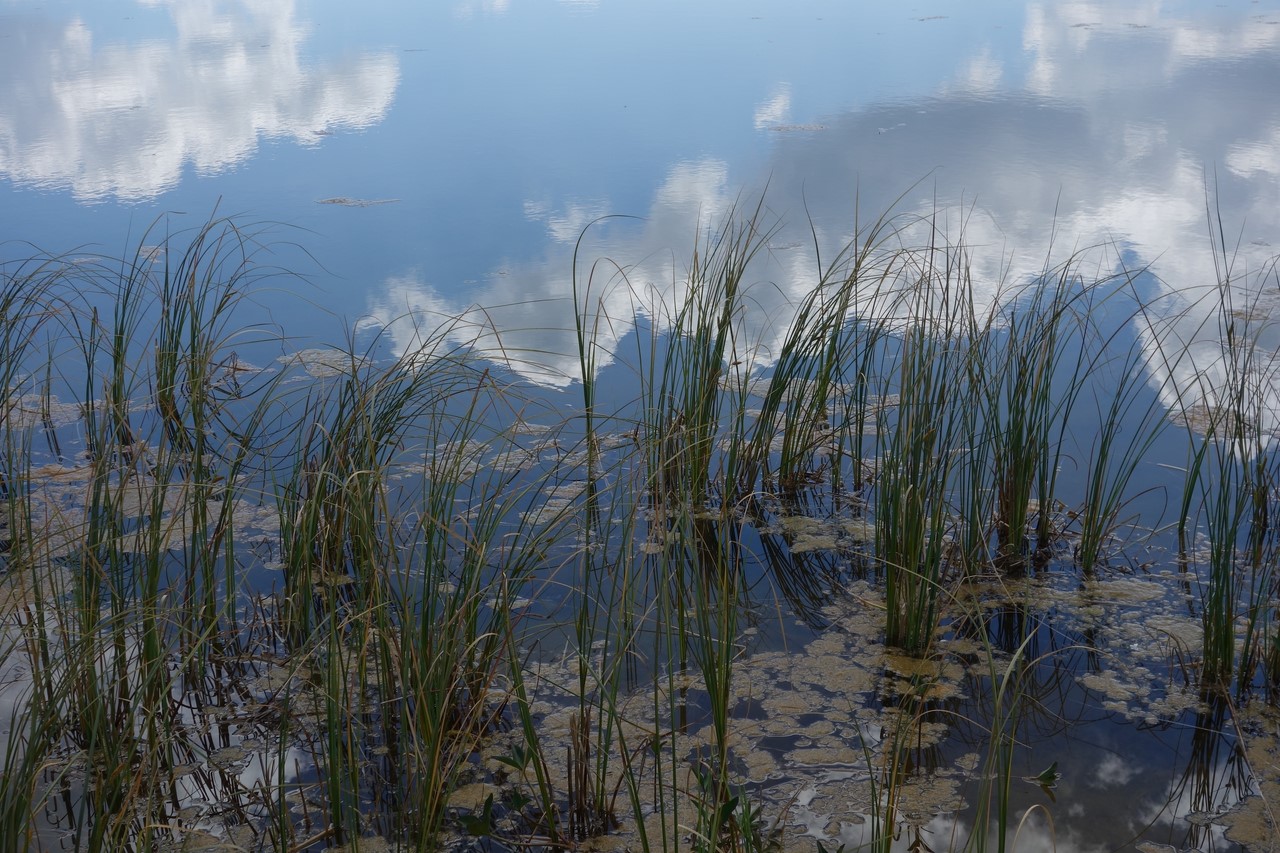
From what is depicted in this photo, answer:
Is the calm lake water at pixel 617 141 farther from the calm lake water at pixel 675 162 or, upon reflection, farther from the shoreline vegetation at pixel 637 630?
the shoreline vegetation at pixel 637 630

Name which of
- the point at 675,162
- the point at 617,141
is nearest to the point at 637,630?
the point at 675,162

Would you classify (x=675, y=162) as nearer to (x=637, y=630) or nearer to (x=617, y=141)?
(x=617, y=141)

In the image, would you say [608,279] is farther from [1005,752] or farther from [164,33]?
[164,33]

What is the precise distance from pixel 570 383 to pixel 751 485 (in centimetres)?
104

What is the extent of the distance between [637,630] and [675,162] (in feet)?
17.4

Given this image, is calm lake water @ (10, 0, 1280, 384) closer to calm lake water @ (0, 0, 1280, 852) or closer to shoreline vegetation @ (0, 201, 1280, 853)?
calm lake water @ (0, 0, 1280, 852)

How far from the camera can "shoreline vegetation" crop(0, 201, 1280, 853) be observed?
1950 millimetres

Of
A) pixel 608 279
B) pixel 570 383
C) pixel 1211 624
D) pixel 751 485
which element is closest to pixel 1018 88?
pixel 608 279

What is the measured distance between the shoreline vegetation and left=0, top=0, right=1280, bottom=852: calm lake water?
9cm

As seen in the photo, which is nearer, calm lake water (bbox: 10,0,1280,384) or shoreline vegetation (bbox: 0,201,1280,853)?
shoreline vegetation (bbox: 0,201,1280,853)

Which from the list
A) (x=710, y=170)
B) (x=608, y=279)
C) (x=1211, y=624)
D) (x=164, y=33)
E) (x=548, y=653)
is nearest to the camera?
(x=1211, y=624)

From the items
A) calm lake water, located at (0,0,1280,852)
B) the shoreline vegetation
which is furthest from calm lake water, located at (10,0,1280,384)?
the shoreline vegetation

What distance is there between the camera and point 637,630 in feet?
6.60

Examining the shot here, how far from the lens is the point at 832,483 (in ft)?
11.0
